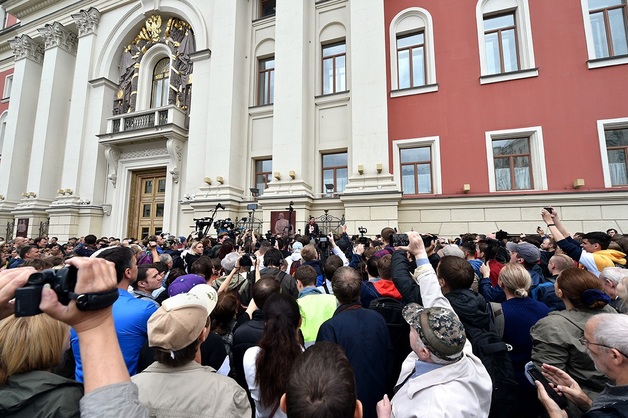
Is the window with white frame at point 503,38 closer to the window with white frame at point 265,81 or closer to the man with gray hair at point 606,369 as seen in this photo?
the window with white frame at point 265,81

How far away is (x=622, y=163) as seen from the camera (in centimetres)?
967

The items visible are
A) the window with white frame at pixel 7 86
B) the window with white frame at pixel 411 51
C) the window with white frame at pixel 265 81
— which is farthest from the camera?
the window with white frame at pixel 7 86

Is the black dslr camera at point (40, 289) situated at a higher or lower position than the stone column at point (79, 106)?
lower

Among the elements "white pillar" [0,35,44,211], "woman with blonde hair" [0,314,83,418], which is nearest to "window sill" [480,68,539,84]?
"woman with blonde hair" [0,314,83,418]

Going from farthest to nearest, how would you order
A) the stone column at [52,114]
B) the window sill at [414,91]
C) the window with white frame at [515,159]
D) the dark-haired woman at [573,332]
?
the stone column at [52,114]
the window sill at [414,91]
the window with white frame at [515,159]
the dark-haired woman at [573,332]

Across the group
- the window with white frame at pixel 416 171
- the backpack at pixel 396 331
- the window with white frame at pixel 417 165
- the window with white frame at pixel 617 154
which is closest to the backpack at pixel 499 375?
the backpack at pixel 396 331

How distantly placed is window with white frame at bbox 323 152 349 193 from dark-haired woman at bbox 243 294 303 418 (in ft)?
35.1

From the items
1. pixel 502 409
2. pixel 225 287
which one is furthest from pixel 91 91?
pixel 502 409

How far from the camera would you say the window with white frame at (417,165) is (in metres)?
11.3

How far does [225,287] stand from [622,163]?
12699mm

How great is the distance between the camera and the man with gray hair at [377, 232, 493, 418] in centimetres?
139

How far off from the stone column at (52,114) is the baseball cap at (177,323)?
20.8 m

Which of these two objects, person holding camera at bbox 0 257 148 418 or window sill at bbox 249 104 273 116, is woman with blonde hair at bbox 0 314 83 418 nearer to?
person holding camera at bbox 0 257 148 418

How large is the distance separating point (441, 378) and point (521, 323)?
1480 mm
